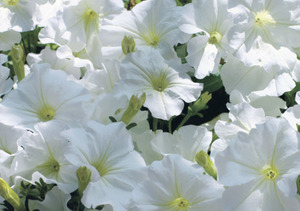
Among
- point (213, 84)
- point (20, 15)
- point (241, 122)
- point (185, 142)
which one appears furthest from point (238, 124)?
point (20, 15)

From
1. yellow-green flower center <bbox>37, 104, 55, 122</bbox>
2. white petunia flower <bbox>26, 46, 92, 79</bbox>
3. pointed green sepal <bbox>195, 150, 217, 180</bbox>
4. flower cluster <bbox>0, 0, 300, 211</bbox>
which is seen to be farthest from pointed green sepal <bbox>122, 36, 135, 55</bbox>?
pointed green sepal <bbox>195, 150, 217, 180</bbox>

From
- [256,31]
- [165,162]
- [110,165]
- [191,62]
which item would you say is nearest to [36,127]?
[110,165]

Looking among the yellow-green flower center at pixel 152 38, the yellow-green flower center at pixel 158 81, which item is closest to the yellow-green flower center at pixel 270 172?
the yellow-green flower center at pixel 158 81

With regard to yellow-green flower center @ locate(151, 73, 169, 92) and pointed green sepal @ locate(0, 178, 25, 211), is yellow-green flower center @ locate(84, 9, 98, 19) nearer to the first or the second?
yellow-green flower center @ locate(151, 73, 169, 92)

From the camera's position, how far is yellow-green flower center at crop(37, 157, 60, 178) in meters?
0.95

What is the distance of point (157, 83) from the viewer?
1.08 m

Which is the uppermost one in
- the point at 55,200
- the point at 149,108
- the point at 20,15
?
the point at 20,15

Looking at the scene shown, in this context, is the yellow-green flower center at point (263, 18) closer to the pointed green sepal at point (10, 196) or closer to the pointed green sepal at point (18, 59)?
the pointed green sepal at point (18, 59)

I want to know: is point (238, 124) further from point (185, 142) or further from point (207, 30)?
point (207, 30)

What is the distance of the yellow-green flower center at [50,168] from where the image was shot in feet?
3.12

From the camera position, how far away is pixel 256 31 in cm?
110

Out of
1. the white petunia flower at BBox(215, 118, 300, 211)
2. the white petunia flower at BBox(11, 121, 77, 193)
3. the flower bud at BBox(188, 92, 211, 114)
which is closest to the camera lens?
the white petunia flower at BBox(215, 118, 300, 211)

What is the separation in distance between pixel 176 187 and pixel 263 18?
0.48 metres

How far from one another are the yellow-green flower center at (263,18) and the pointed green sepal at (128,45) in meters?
0.29
